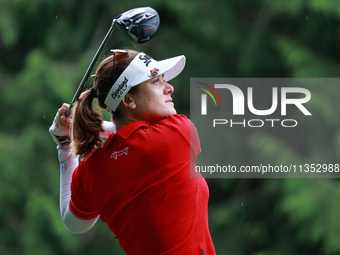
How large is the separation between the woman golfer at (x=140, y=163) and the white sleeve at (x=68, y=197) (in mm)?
95

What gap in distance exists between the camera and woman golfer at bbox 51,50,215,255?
2.12 m

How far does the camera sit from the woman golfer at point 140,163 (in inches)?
83.3

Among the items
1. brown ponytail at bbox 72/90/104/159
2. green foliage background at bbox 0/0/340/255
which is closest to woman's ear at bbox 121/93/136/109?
brown ponytail at bbox 72/90/104/159

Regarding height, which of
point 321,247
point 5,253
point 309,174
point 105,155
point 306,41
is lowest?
point 5,253

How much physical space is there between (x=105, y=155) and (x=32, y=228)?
4.49 meters

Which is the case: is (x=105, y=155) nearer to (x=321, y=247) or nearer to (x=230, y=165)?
(x=321, y=247)

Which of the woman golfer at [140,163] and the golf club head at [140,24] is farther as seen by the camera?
the golf club head at [140,24]

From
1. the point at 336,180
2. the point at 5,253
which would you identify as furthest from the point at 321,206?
the point at 5,253

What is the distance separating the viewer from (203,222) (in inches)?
85.6

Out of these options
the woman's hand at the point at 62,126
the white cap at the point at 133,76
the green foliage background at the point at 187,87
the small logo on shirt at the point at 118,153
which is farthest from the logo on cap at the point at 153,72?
the green foliage background at the point at 187,87

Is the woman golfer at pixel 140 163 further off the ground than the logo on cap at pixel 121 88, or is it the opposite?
the logo on cap at pixel 121 88

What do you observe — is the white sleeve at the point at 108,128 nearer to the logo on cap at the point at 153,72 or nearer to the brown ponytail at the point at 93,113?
the brown ponytail at the point at 93,113

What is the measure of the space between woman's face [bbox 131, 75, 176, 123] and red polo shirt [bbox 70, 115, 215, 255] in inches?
1.8

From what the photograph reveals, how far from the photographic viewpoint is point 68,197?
96.3 inches
